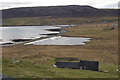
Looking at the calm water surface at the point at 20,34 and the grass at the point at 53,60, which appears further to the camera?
the calm water surface at the point at 20,34

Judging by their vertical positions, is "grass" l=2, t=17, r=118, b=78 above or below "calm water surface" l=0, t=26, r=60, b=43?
below

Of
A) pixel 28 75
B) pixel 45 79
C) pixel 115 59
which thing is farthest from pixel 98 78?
pixel 115 59

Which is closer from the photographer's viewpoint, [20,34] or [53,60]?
[53,60]

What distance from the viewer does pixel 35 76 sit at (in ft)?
75.0

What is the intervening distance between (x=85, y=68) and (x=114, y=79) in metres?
7.55

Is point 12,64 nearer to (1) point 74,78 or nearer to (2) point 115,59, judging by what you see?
(1) point 74,78

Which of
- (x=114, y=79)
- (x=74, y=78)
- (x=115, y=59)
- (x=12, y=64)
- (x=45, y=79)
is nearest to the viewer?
(x=45, y=79)

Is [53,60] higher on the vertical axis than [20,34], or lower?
lower

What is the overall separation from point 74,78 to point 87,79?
63.4 inches

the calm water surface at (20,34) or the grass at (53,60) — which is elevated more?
the calm water surface at (20,34)

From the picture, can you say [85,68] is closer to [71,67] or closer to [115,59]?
[71,67]

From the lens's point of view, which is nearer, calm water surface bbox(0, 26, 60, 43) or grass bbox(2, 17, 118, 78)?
grass bbox(2, 17, 118, 78)

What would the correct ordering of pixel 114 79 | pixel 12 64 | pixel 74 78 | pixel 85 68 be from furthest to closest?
1. pixel 85 68
2. pixel 12 64
3. pixel 114 79
4. pixel 74 78

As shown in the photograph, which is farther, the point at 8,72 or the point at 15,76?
the point at 8,72
